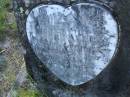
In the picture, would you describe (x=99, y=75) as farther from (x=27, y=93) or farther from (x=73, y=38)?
(x=27, y=93)

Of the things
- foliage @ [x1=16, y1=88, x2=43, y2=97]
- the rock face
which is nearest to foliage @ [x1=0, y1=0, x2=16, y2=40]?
foliage @ [x1=16, y1=88, x2=43, y2=97]

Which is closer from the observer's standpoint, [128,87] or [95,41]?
[95,41]

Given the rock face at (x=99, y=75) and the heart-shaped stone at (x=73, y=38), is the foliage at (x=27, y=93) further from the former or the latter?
the heart-shaped stone at (x=73, y=38)

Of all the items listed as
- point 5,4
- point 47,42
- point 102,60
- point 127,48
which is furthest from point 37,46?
point 5,4

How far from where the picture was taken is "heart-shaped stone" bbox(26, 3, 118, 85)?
132 inches

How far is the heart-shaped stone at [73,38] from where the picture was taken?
3359 millimetres

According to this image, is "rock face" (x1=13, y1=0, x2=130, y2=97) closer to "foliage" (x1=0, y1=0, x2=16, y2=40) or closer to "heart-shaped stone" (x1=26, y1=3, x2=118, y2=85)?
"heart-shaped stone" (x1=26, y1=3, x2=118, y2=85)

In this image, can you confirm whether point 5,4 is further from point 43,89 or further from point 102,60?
point 102,60

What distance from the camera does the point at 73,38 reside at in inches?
140

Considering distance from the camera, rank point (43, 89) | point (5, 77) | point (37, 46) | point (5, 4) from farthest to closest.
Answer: point (5, 4), point (5, 77), point (43, 89), point (37, 46)

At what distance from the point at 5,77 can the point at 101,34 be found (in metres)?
1.75

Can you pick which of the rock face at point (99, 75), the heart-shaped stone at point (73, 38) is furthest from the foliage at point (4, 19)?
the heart-shaped stone at point (73, 38)

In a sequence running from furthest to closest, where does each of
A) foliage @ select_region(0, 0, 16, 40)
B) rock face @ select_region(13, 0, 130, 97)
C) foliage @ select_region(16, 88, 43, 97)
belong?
foliage @ select_region(0, 0, 16, 40), foliage @ select_region(16, 88, 43, 97), rock face @ select_region(13, 0, 130, 97)

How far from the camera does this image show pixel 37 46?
3.77m
